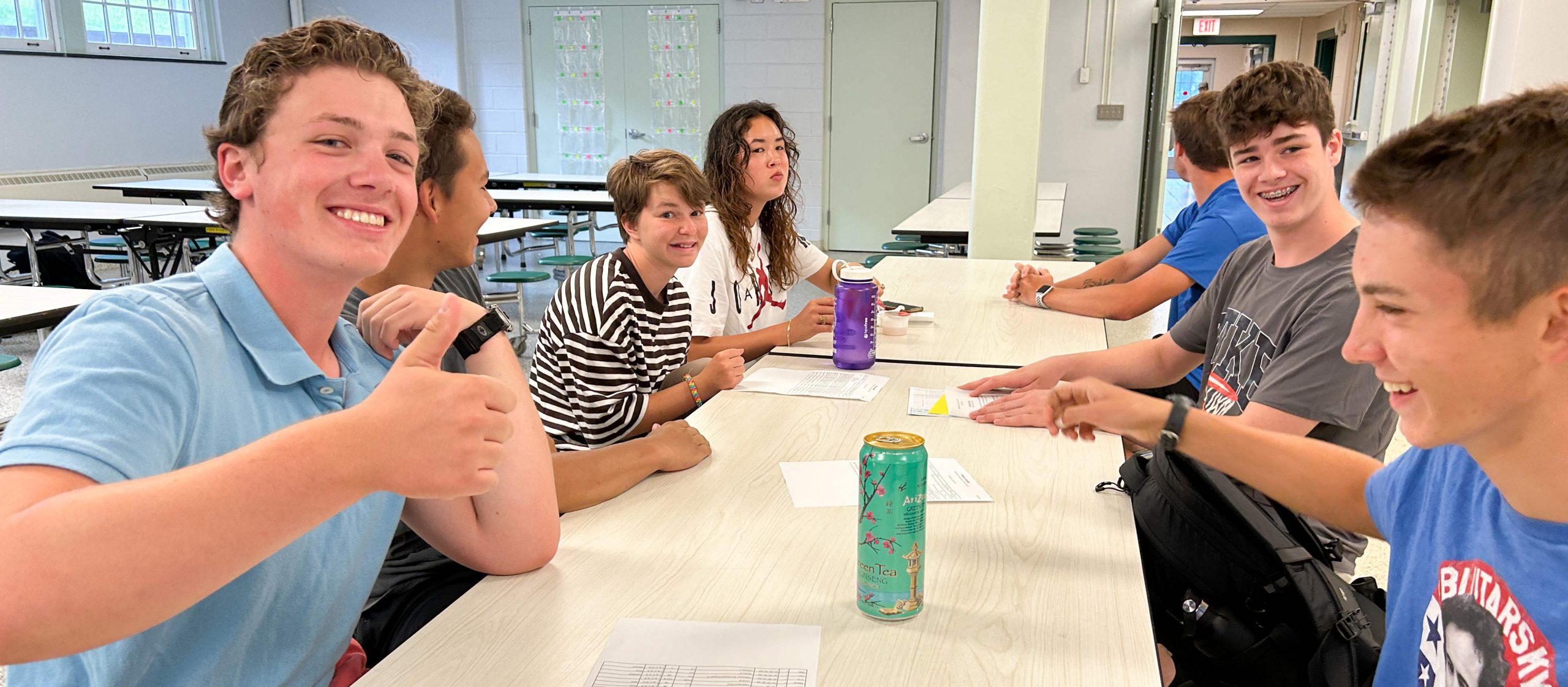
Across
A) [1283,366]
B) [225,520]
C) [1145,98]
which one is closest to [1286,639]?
[1283,366]

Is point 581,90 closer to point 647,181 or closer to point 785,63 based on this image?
point 785,63

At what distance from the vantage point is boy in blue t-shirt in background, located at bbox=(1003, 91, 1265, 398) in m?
2.97

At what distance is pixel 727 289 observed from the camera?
2.90m

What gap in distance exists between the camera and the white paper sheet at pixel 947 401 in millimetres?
1968

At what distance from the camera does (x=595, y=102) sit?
31.4ft

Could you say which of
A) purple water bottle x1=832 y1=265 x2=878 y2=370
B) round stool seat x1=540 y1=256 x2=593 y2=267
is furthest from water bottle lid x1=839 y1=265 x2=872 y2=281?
round stool seat x1=540 y1=256 x2=593 y2=267

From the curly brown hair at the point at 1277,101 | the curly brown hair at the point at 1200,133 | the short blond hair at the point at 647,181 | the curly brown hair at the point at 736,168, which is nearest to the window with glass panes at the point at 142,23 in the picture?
the curly brown hair at the point at 736,168

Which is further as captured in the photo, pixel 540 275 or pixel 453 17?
pixel 453 17

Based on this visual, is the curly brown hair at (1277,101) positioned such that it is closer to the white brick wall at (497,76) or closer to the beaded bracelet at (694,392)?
the beaded bracelet at (694,392)

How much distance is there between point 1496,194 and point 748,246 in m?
2.22

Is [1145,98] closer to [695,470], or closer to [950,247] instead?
[950,247]

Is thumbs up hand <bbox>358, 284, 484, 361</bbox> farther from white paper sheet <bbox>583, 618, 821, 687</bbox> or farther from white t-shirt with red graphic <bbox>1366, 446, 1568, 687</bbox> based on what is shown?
white t-shirt with red graphic <bbox>1366, 446, 1568, 687</bbox>

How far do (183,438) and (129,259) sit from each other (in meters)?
6.13

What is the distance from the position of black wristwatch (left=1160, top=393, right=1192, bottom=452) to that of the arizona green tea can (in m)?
0.40
